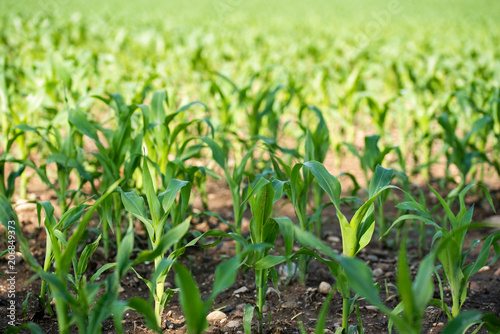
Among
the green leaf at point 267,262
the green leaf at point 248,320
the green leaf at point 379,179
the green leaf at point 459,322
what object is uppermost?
the green leaf at point 379,179

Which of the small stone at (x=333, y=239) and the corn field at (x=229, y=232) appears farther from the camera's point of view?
the small stone at (x=333, y=239)

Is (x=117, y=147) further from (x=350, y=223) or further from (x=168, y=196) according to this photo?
(x=350, y=223)

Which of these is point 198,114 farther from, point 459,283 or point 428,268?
point 428,268

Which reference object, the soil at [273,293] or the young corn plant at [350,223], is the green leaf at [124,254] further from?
the young corn plant at [350,223]

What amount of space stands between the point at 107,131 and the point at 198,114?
6.38 ft

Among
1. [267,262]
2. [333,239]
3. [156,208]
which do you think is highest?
[156,208]

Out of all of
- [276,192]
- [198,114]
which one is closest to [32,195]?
[198,114]

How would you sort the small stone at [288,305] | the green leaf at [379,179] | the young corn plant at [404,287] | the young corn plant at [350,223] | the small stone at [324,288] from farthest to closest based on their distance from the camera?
the small stone at [324,288]
the small stone at [288,305]
the green leaf at [379,179]
the young corn plant at [350,223]
the young corn plant at [404,287]

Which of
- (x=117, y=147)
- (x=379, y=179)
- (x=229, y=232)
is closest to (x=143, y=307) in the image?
(x=379, y=179)

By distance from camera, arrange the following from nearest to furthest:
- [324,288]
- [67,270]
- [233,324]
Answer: [67,270], [233,324], [324,288]

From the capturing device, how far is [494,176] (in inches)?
151

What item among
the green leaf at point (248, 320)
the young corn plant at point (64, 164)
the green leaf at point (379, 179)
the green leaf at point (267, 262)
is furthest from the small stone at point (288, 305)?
the young corn plant at point (64, 164)

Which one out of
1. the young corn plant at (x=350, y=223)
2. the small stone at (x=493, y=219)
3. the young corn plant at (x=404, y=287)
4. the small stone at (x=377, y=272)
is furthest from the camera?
the small stone at (x=493, y=219)

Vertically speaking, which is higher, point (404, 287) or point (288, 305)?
point (404, 287)
